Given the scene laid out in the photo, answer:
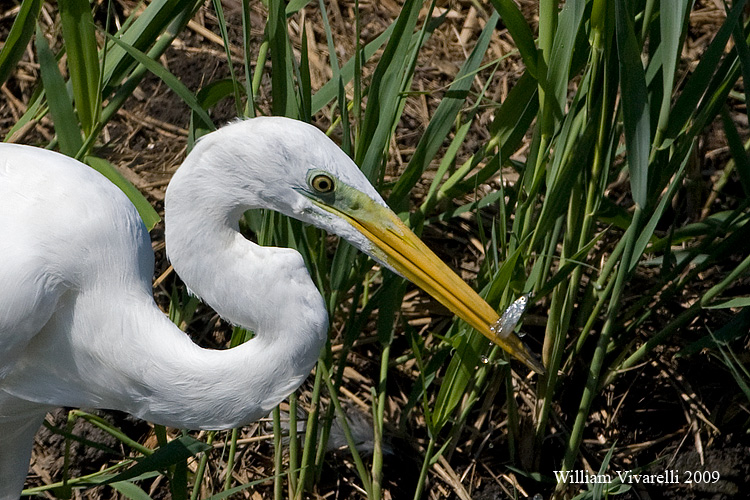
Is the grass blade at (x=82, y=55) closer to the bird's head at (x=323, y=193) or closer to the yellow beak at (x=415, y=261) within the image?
the bird's head at (x=323, y=193)

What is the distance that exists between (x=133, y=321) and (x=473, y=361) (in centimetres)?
65

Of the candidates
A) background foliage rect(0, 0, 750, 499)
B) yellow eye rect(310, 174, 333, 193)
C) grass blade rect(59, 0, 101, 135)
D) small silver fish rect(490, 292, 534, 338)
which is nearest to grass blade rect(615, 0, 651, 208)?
background foliage rect(0, 0, 750, 499)

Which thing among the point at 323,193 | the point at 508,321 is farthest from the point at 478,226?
the point at 323,193

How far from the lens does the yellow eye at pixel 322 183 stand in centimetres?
125

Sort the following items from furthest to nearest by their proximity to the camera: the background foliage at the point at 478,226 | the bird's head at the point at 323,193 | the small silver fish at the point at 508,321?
1. the background foliage at the point at 478,226
2. the small silver fish at the point at 508,321
3. the bird's head at the point at 323,193

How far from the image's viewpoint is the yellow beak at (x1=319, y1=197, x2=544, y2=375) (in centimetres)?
129

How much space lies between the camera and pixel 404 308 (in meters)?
2.39

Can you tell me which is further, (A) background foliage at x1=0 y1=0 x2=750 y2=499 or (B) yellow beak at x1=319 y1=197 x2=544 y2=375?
(A) background foliage at x1=0 y1=0 x2=750 y2=499

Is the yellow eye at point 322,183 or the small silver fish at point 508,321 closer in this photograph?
the yellow eye at point 322,183

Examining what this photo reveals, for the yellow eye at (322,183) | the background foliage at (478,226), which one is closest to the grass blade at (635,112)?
the background foliage at (478,226)

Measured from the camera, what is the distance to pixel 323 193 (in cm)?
127

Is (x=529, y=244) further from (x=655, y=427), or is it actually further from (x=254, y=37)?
(x=254, y=37)

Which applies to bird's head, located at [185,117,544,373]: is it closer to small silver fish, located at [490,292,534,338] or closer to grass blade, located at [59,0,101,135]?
small silver fish, located at [490,292,534,338]

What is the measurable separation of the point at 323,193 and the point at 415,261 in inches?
7.2
